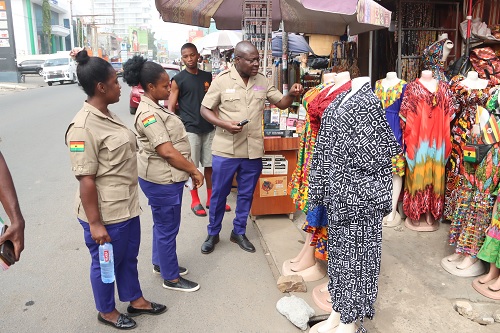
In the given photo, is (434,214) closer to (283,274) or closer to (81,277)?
(283,274)

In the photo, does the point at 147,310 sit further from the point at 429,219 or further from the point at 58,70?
the point at 58,70

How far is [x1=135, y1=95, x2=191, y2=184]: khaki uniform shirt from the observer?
2885 mm

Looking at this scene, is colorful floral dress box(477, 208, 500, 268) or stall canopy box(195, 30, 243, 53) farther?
stall canopy box(195, 30, 243, 53)

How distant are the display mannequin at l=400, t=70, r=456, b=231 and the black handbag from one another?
867mm

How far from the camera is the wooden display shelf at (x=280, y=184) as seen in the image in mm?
4453

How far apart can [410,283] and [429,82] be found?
195 centimetres

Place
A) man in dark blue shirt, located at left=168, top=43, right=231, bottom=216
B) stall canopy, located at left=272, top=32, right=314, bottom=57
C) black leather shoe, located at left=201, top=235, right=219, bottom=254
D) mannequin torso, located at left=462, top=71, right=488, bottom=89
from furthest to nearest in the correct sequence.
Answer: stall canopy, located at left=272, top=32, right=314, bottom=57, man in dark blue shirt, located at left=168, top=43, right=231, bottom=216, black leather shoe, located at left=201, top=235, right=219, bottom=254, mannequin torso, located at left=462, top=71, right=488, bottom=89

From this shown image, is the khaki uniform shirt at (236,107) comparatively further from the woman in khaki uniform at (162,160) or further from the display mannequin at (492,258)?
the display mannequin at (492,258)

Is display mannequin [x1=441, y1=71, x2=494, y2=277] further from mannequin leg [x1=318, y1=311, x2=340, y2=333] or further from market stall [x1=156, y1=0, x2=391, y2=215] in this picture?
mannequin leg [x1=318, y1=311, x2=340, y2=333]

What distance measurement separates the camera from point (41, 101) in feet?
54.2

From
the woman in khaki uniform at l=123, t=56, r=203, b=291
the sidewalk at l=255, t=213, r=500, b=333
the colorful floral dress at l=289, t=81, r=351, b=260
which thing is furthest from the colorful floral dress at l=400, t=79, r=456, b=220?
the woman in khaki uniform at l=123, t=56, r=203, b=291

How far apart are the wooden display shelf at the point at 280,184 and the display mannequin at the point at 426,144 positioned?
116 centimetres

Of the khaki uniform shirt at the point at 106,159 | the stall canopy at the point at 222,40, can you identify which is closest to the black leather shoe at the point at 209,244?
the khaki uniform shirt at the point at 106,159

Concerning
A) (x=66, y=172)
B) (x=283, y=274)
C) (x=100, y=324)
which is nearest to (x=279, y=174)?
(x=283, y=274)
